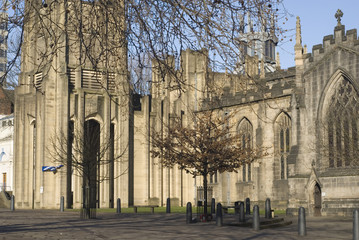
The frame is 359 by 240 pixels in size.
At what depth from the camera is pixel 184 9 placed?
457 inches

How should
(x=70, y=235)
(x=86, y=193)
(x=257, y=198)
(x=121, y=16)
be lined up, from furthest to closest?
(x=257, y=198), (x=86, y=193), (x=70, y=235), (x=121, y=16)

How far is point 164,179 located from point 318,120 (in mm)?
17449

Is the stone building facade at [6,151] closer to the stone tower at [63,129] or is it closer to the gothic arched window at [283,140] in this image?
the stone tower at [63,129]

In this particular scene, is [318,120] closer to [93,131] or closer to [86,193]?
[86,193]

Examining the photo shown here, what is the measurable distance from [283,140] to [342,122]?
7.93 metres

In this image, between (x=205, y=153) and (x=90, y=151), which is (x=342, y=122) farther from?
(x=90, y=151)

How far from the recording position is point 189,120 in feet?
174

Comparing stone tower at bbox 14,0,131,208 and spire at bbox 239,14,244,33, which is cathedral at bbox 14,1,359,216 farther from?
spire at bbox 239,14,244,33

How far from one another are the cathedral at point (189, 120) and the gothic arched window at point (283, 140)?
0.23ft

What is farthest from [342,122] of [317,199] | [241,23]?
[241,23]

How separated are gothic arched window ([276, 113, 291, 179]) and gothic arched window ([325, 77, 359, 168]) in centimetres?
633

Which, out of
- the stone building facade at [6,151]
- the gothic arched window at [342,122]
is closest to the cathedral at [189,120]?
the gothic arched window at [342,122]

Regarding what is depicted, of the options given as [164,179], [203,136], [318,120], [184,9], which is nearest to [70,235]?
[184,9]

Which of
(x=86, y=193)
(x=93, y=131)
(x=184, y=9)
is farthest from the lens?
(x=93, y=131)
